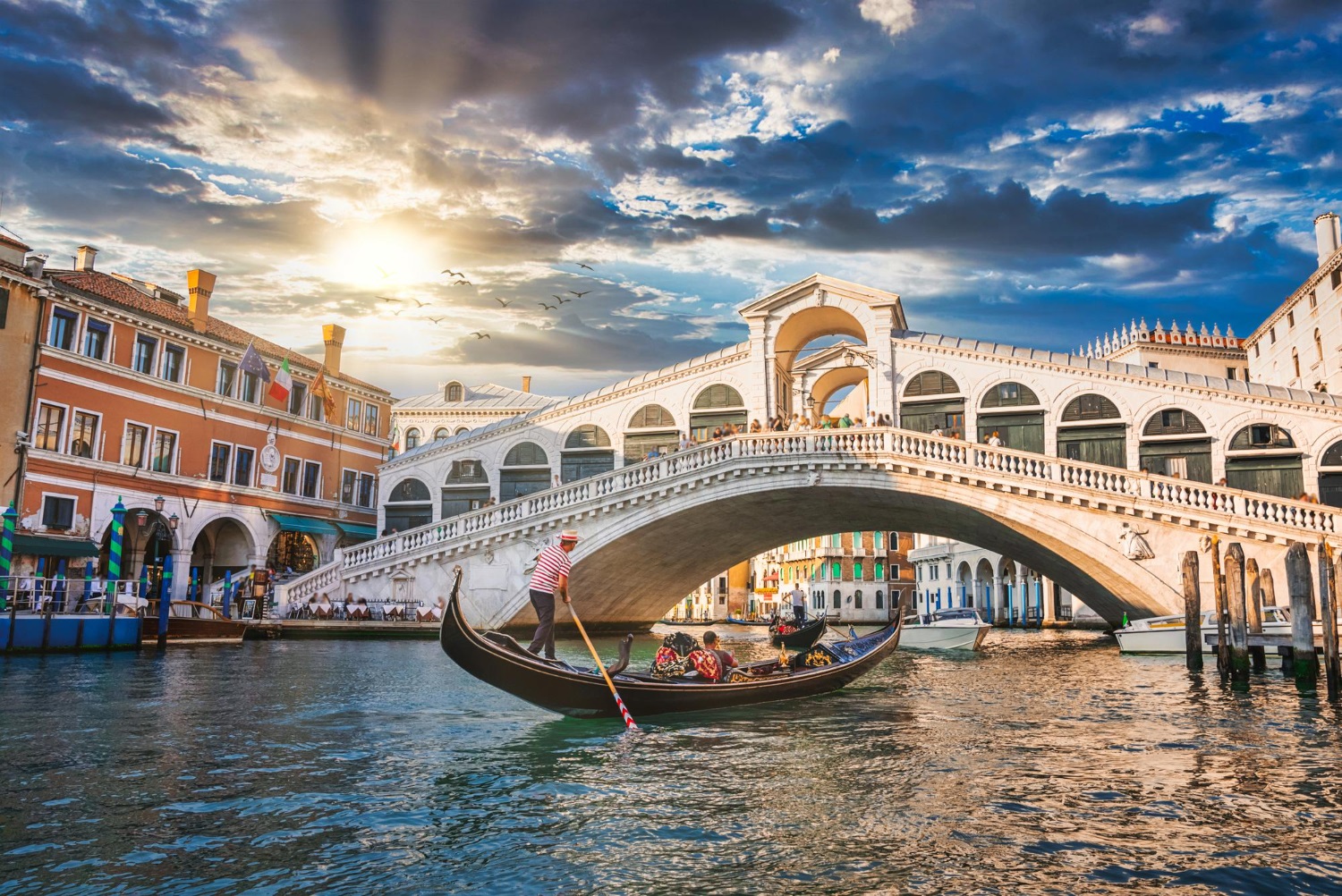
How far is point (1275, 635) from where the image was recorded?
53.1ft

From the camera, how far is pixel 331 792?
6520mm

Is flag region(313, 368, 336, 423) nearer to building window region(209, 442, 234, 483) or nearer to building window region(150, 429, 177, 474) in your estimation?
building window region(209, 442, 234, 483)

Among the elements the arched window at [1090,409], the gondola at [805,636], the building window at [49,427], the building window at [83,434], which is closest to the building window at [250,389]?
the building window at [83,434]

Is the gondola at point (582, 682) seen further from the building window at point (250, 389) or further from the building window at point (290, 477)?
the building window at point (290, 477)

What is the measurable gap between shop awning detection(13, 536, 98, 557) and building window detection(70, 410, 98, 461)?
2.03 m

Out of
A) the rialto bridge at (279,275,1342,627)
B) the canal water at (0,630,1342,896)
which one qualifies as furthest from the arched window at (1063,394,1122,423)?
the canal water at (0,630,1342,896)

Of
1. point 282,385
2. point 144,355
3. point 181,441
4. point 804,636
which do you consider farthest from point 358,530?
point 804,636

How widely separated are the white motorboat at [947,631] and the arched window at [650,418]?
26.7ft

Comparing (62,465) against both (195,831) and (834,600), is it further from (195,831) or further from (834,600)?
(834,600)

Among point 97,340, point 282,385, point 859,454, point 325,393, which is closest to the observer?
point 859,454

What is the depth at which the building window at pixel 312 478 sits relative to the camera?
29.1 meters

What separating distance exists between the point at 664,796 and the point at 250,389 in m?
24.1

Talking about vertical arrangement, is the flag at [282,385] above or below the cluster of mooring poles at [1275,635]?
above

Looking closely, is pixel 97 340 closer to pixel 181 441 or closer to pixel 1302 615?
pixel 181 441
